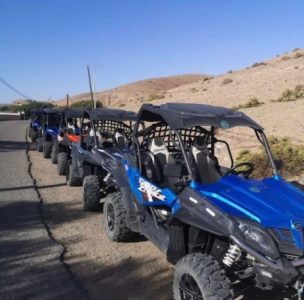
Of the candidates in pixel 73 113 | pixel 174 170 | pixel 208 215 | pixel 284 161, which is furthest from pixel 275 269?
pixel 73 113

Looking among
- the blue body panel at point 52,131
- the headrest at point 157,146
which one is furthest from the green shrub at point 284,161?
the blue body panel at point 52,131

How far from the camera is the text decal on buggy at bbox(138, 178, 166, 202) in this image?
5147 mm

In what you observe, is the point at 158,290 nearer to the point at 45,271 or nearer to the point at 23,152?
the point at 45,271

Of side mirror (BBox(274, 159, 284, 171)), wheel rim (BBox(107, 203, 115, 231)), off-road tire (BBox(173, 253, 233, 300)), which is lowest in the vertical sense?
side mirror (BBox(274, 159, 284, 171))

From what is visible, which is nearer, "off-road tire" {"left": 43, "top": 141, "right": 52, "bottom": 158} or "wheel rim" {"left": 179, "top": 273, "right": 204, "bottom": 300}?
"wheel rim" {"left": 179, "top": 273, "right": 204, "bottom": 300}

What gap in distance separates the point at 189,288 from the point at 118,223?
2.27 meters

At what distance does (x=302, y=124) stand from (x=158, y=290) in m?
12.3

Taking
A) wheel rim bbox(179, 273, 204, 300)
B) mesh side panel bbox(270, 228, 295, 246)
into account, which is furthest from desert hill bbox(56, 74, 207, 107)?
mesh side panel bbox(270, 228, 295, 246)

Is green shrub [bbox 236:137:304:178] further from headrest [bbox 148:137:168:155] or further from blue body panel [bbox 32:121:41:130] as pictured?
blue body panel [bbox 32:121:41:130]

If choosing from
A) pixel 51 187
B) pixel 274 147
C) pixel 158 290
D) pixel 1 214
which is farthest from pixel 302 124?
pixel 158 290

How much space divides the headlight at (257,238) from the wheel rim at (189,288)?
2.00 feet

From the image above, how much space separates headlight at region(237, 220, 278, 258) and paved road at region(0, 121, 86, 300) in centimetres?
181

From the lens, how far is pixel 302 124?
15.9m

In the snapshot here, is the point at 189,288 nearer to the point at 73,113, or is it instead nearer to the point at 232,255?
the point at 232,255
